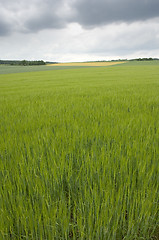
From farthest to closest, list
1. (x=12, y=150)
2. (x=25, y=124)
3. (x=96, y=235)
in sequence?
(x=25, y=124) < (x=12, y=150) < (x=96, y=235)

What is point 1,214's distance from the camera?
860 mm

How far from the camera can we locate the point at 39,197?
1015 millimetres

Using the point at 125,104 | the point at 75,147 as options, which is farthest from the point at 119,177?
the point at 125,104

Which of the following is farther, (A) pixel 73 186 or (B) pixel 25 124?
(B) pixel 25 124

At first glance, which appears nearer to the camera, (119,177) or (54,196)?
(54,196)

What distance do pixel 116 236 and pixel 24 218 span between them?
19.7 inches

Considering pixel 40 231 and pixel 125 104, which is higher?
pixel 125 104

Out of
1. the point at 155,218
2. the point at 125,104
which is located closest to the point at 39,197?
the point at 155,218

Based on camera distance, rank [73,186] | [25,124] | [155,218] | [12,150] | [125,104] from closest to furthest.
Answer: [155,218]
[73,186]
[12,150]
[25,124]
[125,104]

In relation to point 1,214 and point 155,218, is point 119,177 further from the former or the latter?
point 1,214

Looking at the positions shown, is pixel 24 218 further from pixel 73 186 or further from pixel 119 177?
pixel 119 177

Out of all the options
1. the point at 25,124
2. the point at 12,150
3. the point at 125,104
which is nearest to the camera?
the point at 12,150

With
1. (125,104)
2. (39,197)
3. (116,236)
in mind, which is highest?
(125,104)

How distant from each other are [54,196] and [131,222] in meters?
0.48
